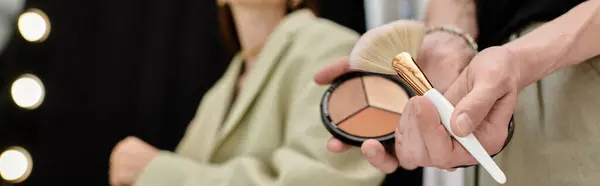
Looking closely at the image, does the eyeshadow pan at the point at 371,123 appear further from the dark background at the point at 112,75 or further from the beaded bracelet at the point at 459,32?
the dark background at the point at 112,75

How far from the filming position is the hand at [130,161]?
697mm

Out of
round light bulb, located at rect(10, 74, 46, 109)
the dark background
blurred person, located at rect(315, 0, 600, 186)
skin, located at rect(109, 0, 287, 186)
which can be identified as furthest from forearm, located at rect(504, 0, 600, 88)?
round light bulb, located at rect(10, 74, 46, 109)

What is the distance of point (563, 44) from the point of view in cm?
31

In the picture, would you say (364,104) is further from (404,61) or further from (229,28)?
(229,28)

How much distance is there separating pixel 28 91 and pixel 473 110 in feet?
3.20

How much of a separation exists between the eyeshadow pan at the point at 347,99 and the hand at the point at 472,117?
0.37 ft

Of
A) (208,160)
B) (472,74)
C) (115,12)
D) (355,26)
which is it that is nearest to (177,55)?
(115,12)

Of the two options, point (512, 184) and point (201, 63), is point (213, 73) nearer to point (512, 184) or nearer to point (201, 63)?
point (201, 63)

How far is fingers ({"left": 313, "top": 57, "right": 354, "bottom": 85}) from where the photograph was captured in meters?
0.42

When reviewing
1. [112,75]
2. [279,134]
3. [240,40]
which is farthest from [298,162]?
[112,75]

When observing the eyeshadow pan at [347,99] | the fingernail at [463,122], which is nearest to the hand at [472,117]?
the fingernail at [463,122]

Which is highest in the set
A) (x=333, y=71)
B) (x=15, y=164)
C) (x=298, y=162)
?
(x=333, y=71)

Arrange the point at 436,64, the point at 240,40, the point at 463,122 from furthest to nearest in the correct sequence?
1. the point at 240,40
2. the point at 436,64
3. the point at 463,122

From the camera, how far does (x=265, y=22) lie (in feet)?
2.52
